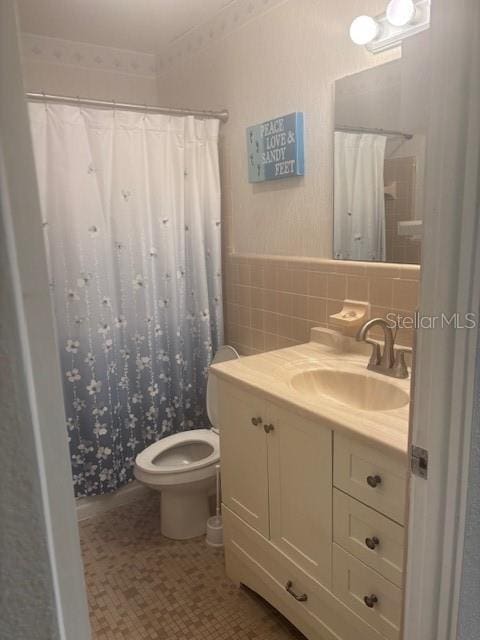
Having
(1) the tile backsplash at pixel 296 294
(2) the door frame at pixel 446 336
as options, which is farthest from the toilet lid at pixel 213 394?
(2) the door frame at pixel 446 336

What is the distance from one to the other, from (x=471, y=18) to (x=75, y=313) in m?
1.86

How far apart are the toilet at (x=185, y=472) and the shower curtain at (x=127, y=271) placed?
16 centimetres

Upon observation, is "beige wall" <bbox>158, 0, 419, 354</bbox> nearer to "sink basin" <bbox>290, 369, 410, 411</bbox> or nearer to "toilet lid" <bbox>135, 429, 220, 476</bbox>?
"sink basin" <bbox>290, 369, 410, 411</bbox>

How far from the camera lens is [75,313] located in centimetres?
215

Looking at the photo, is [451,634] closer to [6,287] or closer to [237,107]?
[6,287]

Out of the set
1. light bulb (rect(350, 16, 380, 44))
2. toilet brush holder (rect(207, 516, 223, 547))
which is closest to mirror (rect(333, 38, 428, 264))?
light bulb (rect(350, 16, 380, 44))

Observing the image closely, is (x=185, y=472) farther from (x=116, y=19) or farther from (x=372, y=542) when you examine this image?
(x=116, y=19)

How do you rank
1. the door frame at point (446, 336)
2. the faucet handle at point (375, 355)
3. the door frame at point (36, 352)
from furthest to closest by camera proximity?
1. the faucet handle at point (375, 355)
2. the door frame at point (446, 336)
3. the door frame at point (36, 352)

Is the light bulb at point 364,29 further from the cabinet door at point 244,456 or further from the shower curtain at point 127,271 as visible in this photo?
the cabinet door at point 244,456

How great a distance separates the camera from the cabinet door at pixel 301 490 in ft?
4.62

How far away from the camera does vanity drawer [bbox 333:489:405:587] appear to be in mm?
1209

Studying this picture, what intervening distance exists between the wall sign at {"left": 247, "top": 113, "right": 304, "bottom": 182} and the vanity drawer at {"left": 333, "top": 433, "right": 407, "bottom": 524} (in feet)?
3.98

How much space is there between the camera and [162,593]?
6.23 feet

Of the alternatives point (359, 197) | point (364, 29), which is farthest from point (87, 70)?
point (359, 197)
